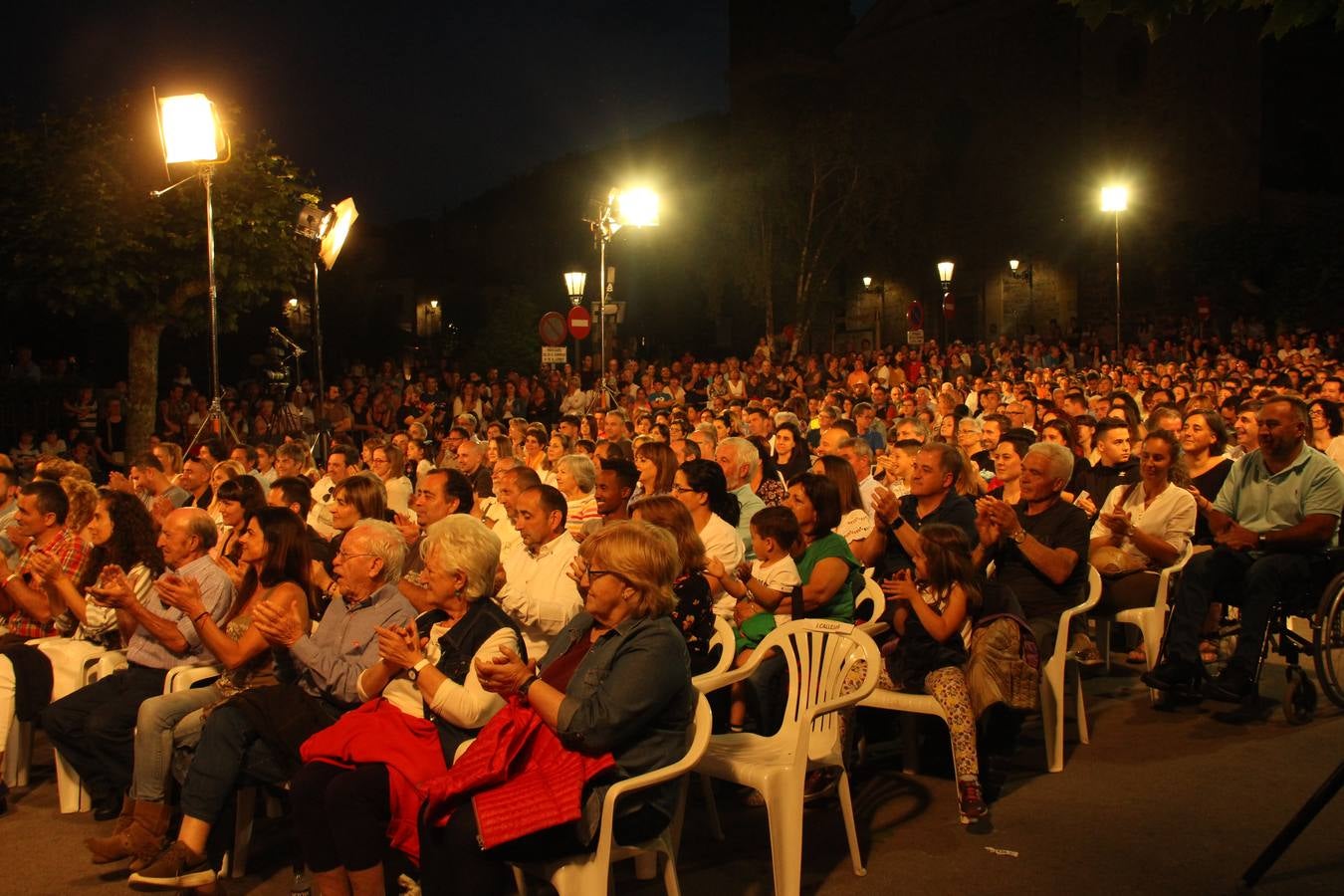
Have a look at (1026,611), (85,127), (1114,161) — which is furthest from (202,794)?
(1114,161)

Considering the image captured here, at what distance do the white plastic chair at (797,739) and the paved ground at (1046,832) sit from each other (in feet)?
1.02

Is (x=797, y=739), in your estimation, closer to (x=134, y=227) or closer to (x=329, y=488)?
(x=329, y=488)

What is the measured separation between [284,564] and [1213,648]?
510 centimetres

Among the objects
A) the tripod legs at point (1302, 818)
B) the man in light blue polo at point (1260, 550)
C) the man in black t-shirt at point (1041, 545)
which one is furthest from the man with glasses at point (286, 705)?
the man in light blue polo at point (1260, 550)

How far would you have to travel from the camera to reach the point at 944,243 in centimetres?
3650

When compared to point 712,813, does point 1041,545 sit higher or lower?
higher

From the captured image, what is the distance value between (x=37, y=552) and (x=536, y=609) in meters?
2.17

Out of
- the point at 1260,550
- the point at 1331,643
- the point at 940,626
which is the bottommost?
the point at 1331,643

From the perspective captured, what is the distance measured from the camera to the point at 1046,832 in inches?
178

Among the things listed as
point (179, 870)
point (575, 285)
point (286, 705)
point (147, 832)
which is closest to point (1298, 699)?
point (286, 705)

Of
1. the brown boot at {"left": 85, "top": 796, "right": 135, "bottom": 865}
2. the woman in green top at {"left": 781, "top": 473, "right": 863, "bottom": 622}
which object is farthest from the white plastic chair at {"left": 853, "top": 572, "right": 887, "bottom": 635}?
the brown boot at {"left": 85, "top": 796, "right": 135, "bottom": 865}

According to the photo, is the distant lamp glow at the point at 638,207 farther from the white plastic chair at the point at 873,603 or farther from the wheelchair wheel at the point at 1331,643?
the wheelchair wheel at the point at 1331,643

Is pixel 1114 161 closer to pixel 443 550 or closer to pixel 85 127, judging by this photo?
pixel 85 127

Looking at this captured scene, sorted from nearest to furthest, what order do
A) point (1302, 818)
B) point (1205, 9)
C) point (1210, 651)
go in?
point (1302, 818)
point (1205, 9)
point (1210, 651)
